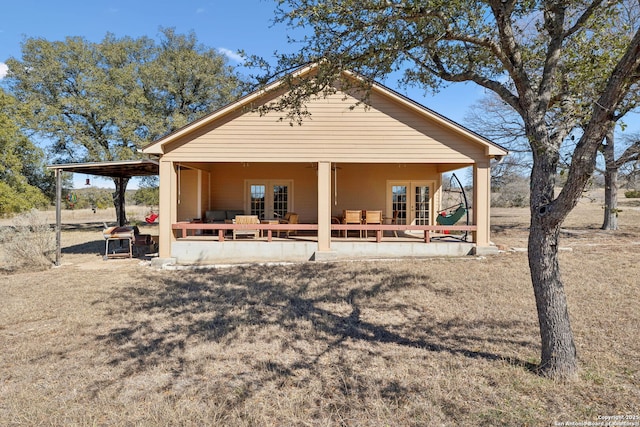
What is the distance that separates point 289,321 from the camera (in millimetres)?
5836

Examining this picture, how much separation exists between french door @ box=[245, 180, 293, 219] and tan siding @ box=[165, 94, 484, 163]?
11.8 ft

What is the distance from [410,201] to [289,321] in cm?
964

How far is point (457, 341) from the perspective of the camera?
491 centimetres

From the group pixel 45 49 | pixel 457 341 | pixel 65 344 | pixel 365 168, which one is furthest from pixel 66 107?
pixel 457 341

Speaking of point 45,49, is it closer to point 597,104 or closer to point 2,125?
point 2,125

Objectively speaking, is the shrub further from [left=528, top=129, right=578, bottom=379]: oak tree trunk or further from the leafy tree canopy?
[left=528, top=129, right=578, bottom=379]: oak tree trunk

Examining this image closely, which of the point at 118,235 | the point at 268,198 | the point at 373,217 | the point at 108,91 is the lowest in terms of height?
the point at 118,235

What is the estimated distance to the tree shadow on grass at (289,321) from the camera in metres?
4.59

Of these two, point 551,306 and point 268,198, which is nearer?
point 551,306

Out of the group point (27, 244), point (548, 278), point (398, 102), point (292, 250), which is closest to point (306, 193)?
point (292, 250)

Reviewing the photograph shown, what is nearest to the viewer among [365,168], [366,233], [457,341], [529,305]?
[457,341]

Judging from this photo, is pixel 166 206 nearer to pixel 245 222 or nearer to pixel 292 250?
pixel 245 222

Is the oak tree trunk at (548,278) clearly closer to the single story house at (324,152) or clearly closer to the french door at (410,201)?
the single story house at (324,152)

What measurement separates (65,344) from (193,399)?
2.67 meters
